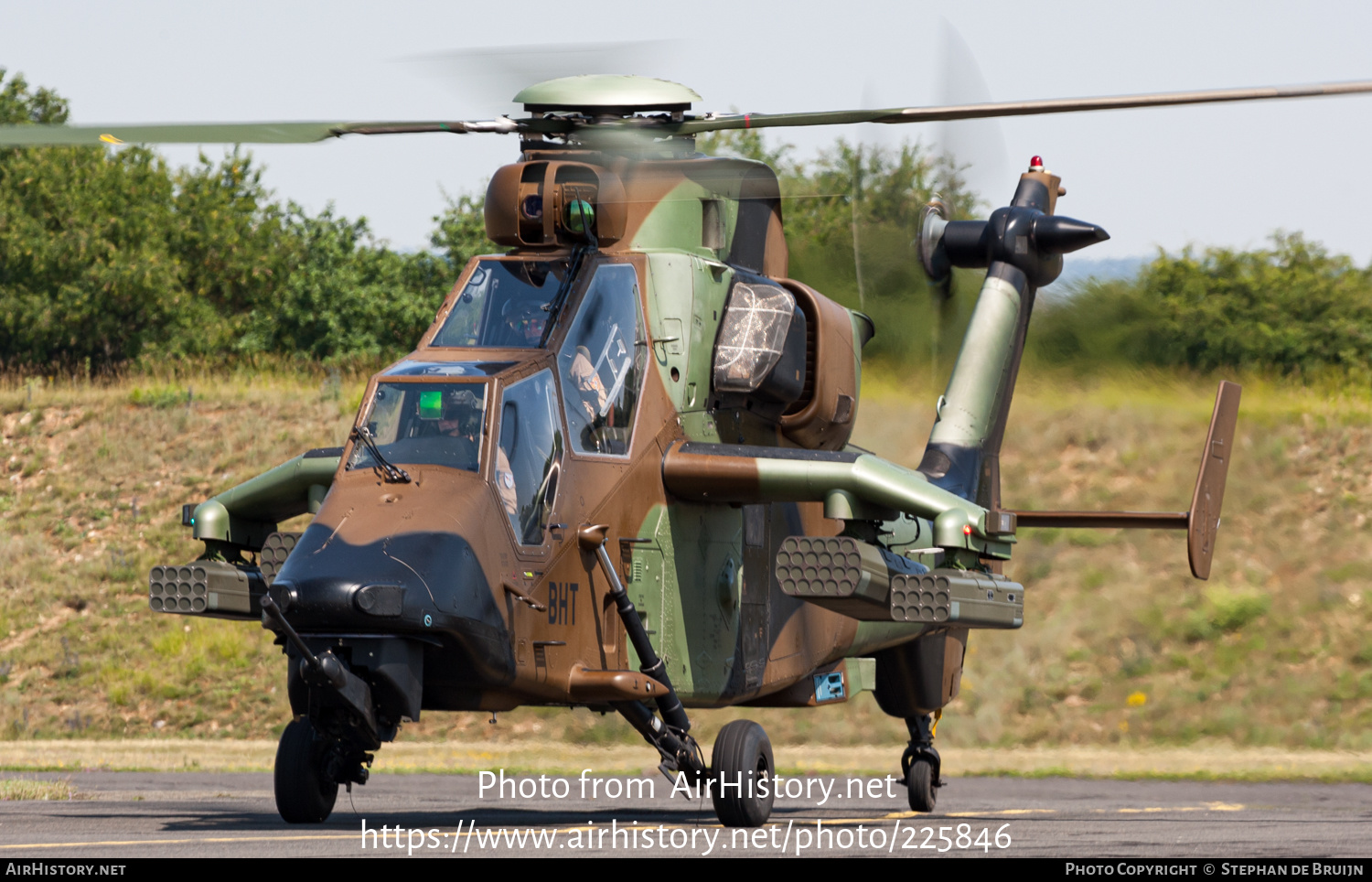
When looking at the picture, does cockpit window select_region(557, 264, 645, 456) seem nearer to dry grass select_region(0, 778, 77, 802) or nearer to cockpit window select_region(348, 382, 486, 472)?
cockpit window select_region(348, 382, 486, 472)

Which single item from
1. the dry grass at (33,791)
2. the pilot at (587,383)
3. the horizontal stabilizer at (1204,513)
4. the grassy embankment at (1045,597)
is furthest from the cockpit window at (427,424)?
the grassy embankment at (1045,597)

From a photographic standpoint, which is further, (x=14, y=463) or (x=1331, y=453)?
(x=14, y=463)

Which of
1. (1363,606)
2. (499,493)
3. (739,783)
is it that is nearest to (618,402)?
(499,493)

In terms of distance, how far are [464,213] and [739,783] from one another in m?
30.8

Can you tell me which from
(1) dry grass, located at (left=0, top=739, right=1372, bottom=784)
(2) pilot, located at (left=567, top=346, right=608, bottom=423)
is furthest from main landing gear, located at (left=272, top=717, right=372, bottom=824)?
(1) dry grass, located at (left=0, top=739, right=1372, bottom=784)

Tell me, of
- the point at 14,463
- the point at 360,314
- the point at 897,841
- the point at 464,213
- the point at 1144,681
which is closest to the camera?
the point at 897,841

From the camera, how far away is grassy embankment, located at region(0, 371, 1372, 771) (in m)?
27.3

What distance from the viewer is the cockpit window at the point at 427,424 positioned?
1155 centimetres

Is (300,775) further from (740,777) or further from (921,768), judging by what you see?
(921,768)

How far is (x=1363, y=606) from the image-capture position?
93.2 ft

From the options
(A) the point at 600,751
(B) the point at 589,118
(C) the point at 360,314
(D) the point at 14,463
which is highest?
(B) the point at 589,118

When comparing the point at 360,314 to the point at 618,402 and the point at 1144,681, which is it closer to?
the point at 1144,681

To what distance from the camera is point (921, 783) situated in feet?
58.5

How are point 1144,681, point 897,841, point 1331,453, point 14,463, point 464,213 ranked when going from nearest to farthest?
1. point 897,841
2. point 1144,681
3. point 1331,453
4. point 14,463
5. point 464,213
